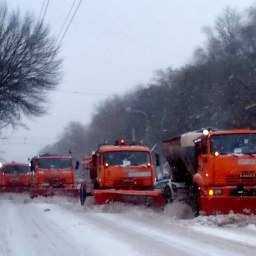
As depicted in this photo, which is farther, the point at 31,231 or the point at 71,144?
the point at 71,144

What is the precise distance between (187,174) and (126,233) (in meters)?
7.03

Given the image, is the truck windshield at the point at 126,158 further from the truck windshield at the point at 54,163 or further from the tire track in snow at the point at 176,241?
the truck windshield at the point at 54,163

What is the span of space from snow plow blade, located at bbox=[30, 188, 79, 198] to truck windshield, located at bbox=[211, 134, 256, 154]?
1403cm

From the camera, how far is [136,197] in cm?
2259

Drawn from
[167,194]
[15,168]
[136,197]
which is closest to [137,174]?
[136,197]

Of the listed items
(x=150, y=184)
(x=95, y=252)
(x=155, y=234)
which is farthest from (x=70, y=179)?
(x=95, y=252)

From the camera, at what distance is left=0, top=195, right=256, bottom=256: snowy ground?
12.5 meters

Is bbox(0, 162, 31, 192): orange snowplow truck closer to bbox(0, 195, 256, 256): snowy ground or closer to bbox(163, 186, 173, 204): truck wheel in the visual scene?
bbox(0, 195, 256, 256): snowy ground

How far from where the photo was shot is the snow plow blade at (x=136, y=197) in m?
22.4

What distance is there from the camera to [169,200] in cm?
2189

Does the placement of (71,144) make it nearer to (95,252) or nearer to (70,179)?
(70,179)

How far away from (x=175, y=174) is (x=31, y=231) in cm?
803

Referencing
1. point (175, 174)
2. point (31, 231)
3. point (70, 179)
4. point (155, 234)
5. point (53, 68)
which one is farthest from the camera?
point (53, 68)

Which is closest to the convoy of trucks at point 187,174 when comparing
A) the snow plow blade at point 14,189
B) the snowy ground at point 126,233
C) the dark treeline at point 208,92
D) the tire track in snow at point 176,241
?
the snowy ground at point 126,233
